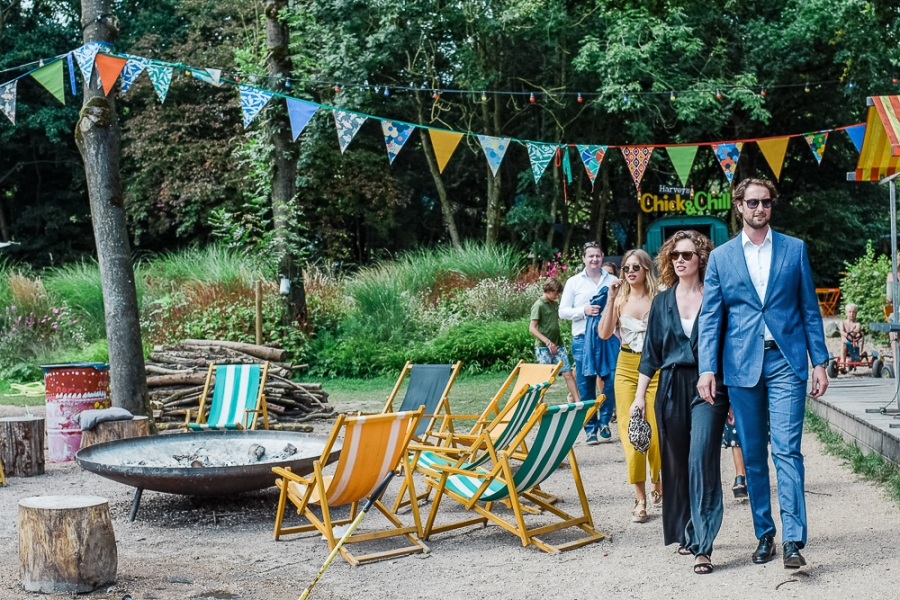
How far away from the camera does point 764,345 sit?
4484 mm

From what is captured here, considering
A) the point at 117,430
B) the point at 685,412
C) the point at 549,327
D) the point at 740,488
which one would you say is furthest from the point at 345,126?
the point at 685,412

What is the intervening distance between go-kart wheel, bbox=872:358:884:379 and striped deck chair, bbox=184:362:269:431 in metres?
7.49

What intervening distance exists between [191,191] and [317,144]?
3.48 metres

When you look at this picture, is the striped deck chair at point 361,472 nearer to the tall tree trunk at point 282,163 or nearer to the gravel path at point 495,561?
the gravel path at point 495,561

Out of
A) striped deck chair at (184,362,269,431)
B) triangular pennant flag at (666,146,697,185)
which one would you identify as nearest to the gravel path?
striped deck chair at (184,362,269,431)

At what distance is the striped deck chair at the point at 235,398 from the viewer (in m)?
8.58

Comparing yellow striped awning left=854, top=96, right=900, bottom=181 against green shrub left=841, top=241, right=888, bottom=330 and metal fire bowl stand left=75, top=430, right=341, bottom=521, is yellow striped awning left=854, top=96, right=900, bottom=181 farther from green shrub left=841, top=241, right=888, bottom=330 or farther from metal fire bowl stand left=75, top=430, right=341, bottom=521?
metal fire bowl stand left=75, top=430, right=341, bottom=521

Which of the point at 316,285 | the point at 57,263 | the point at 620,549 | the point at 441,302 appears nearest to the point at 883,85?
the point at 441,302

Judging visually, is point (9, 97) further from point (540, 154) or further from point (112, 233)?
point (540, 154)

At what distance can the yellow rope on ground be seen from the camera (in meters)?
13.7

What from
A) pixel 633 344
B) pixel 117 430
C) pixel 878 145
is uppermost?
pixel 878 145

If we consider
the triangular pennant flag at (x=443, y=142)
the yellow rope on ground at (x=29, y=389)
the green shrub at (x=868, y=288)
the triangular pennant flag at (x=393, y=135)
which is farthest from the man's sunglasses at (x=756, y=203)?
the green shrub at (x=868, y=288)

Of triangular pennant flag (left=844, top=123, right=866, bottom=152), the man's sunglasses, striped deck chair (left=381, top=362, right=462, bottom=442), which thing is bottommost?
striped deck chair (left=381, top=362, right=462, bottom=442)

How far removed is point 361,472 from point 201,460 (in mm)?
1668
